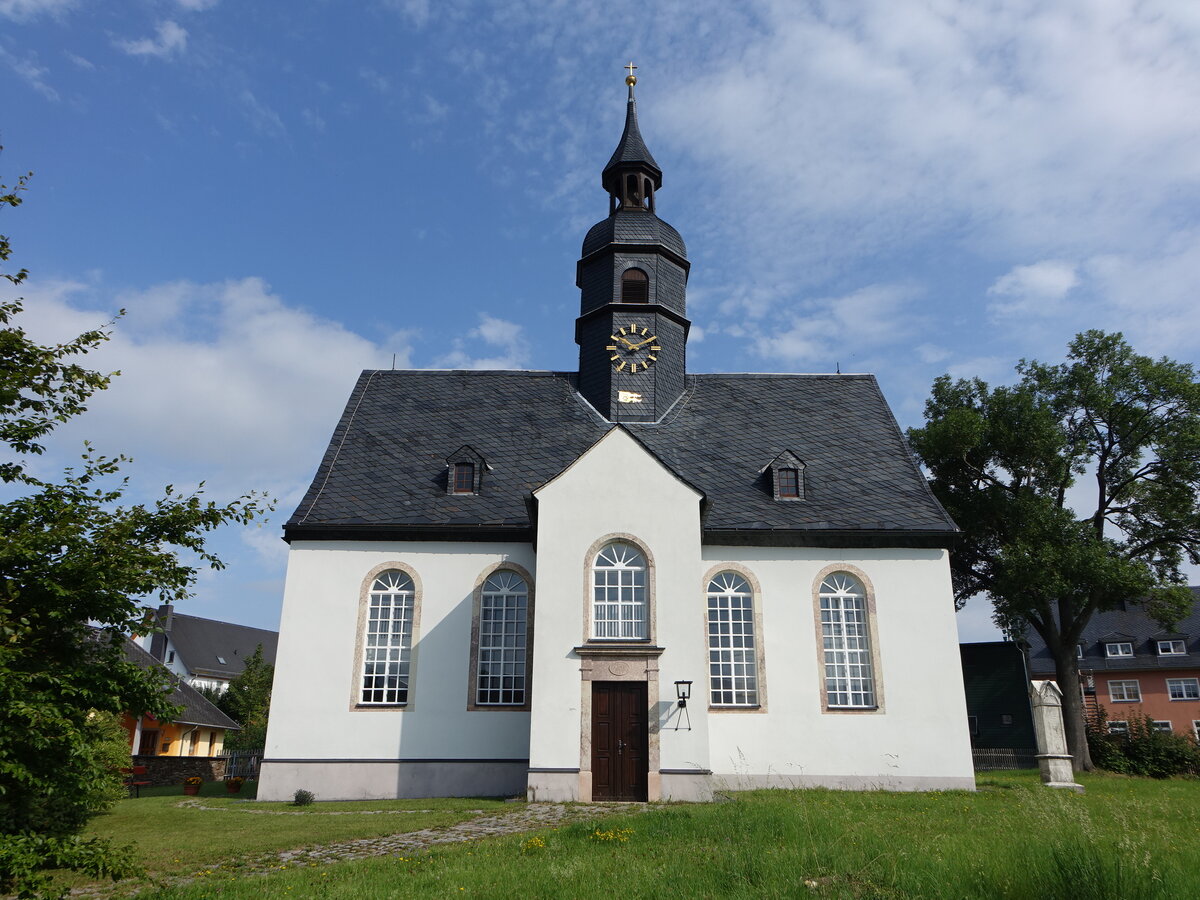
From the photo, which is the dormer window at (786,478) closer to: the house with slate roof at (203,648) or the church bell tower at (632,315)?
the church bell tower at (632,315)

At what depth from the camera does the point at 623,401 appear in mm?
23750

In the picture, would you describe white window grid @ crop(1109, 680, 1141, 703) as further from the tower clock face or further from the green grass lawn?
the green grass lawn

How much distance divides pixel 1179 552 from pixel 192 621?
57.9 m

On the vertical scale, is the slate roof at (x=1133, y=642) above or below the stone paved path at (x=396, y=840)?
above

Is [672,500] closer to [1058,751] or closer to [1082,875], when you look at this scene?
[1058,751]

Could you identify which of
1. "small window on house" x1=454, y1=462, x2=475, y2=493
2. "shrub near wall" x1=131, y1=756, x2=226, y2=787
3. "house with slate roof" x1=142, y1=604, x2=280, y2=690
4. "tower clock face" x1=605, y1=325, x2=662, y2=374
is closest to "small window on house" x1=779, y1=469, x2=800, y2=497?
"tower clock face" x1=605, y1=325, x2=662, y2=374

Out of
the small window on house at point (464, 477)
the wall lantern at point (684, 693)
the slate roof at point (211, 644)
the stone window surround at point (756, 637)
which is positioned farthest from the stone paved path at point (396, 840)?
the slate roof at point (211, 644)

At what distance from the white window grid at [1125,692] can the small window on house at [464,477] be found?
143ft

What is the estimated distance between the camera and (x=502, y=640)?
1969 cm

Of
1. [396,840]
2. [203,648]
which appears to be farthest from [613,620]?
[203,648]

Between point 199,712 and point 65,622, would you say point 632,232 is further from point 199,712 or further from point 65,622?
point 199,712

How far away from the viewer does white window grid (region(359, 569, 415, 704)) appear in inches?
761

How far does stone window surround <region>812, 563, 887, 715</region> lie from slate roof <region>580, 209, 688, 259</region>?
421 inches

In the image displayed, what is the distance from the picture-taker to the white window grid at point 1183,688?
152 feet
